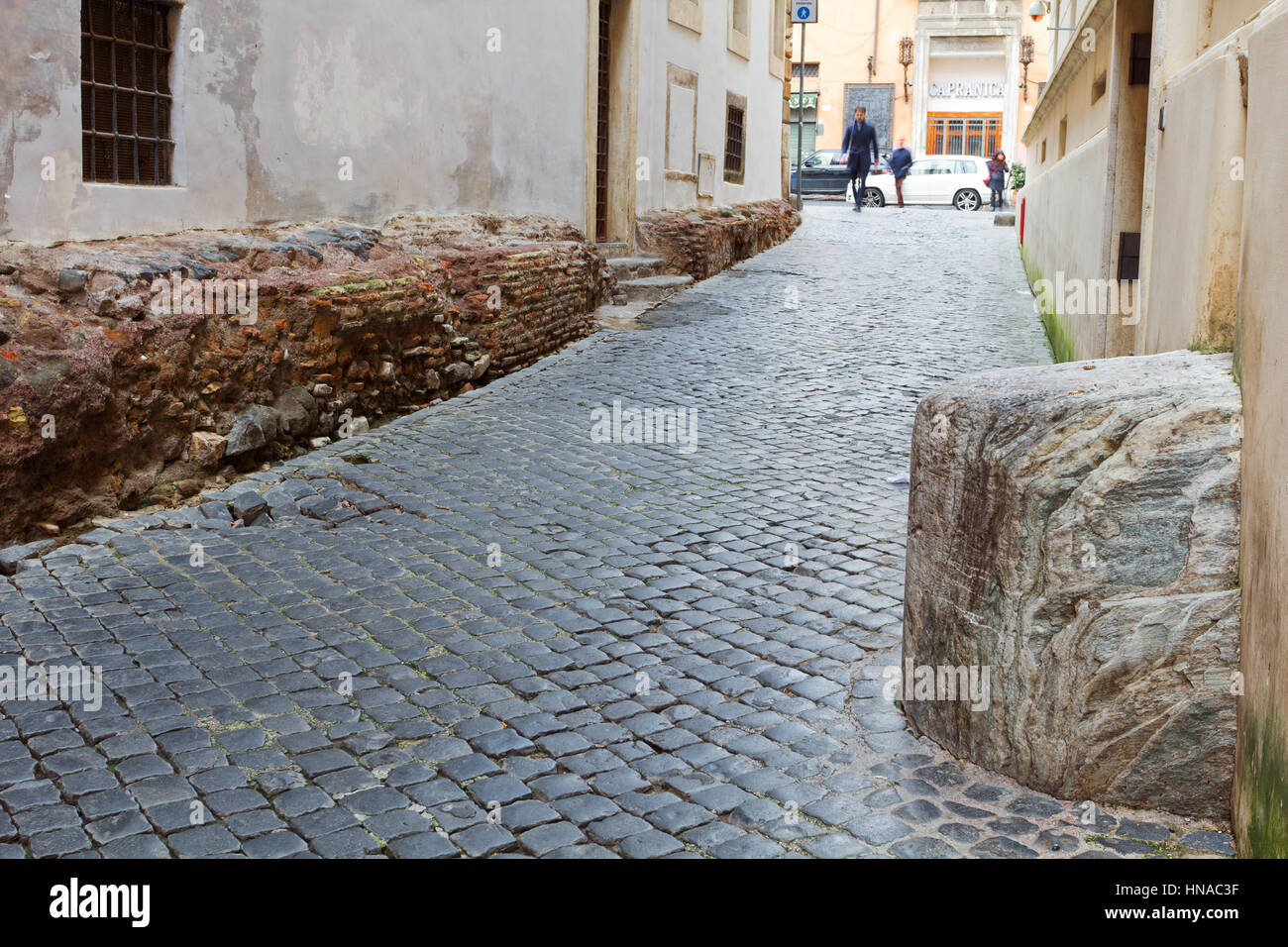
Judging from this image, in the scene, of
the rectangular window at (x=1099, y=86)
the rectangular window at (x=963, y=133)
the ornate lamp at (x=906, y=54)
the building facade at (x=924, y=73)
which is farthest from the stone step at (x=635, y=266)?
the rectangular window at (x=963, y=133)

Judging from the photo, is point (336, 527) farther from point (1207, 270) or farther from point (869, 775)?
point (1207, 270)

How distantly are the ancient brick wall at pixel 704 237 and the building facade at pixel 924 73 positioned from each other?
870 inches

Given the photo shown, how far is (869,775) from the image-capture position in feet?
13.5

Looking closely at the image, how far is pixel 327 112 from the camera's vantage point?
933 centimetres

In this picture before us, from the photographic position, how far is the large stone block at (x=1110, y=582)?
3.61 meters

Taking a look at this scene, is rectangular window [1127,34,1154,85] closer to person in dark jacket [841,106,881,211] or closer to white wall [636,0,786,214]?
Answer: white wall [636,0,786,214]

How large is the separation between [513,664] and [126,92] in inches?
187

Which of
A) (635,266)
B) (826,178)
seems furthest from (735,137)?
(826,178)

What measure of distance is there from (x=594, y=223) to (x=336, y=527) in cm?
Answer: 902

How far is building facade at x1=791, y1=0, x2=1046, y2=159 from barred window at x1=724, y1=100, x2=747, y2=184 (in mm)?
20485

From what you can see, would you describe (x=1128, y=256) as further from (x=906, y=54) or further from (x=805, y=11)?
(x=906, y=54)

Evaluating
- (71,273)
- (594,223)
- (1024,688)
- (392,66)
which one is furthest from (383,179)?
(1024,688)

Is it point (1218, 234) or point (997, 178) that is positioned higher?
point (997, 178)

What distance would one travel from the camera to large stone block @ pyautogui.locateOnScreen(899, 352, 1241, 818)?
3.61 metres
